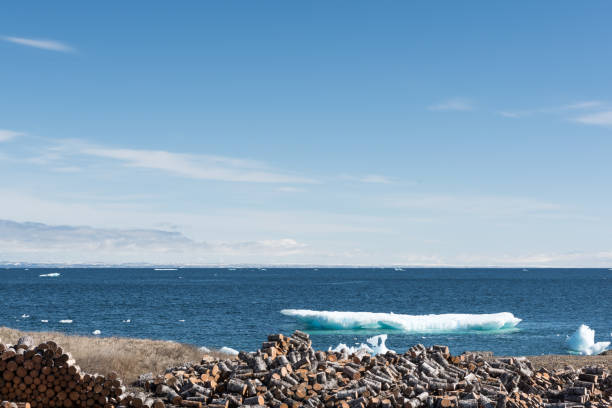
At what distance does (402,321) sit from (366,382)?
120ft

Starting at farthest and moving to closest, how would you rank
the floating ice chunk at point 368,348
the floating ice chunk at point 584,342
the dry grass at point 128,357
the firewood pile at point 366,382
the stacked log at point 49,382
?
the floating ice chunk at point 584,342 → the floating ice chunk at point 368,348 → the dry grass at point 128,357 → the stacked log at point 49,382 → the firewood pile at point 366,382

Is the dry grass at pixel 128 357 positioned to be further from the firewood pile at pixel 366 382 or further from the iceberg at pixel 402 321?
the iceberg at pixel 402 321

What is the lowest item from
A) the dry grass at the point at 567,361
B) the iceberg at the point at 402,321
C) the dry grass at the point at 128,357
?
the iceberg at the point at 402,321

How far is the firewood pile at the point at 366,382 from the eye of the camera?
48.1 feet

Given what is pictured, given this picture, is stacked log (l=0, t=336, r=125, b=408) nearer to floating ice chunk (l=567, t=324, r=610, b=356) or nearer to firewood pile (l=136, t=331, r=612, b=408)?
firewood pile (l=136, t=331, r=612, b=408)

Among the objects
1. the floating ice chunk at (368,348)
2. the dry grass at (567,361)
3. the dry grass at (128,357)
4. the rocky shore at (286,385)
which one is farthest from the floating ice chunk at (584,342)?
the dry grass at (128,357)

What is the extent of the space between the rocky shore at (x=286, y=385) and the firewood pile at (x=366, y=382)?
3 centimetres

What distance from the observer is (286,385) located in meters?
15.2

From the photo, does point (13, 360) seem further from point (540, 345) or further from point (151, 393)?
point (540, 345)

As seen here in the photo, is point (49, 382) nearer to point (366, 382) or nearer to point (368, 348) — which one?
point (366, 382)

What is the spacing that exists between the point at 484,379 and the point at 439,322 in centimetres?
3590

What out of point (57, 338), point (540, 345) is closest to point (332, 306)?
point (540, 345)

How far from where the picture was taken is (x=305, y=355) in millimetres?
17141

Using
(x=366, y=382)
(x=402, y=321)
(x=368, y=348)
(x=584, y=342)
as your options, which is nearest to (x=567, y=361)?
(x=368, y=348)
